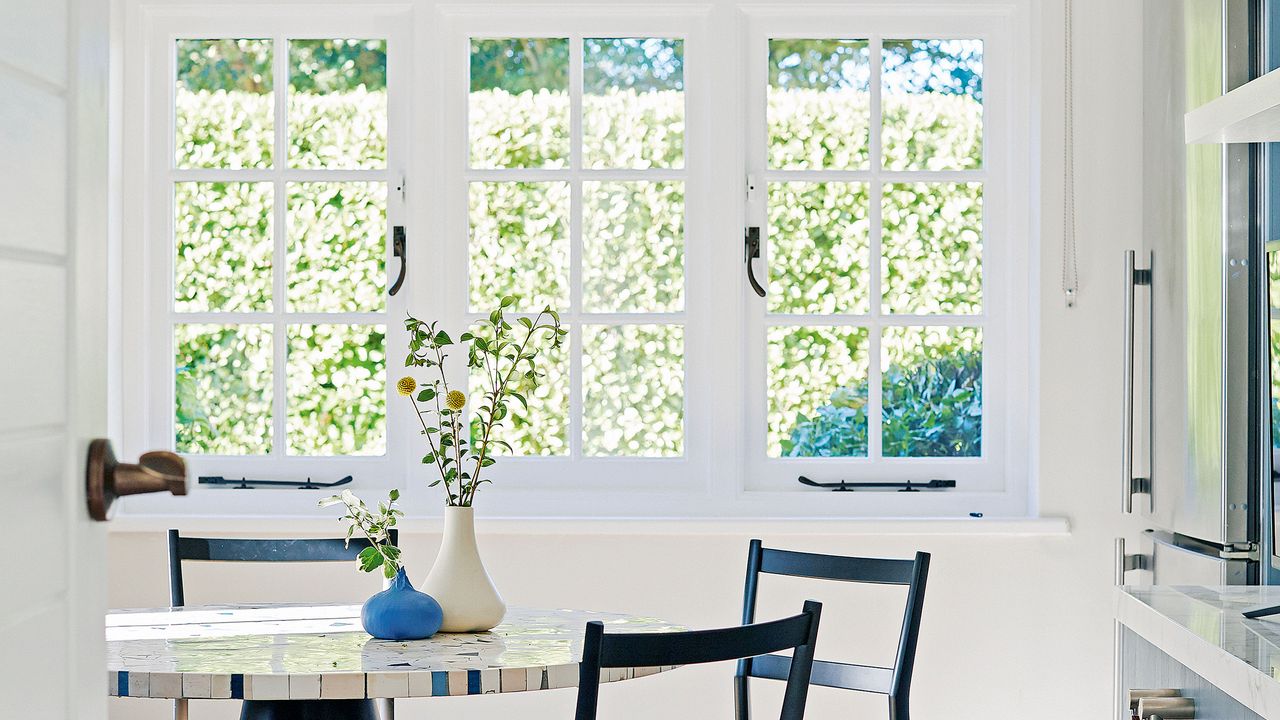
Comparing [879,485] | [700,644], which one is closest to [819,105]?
[879,485]

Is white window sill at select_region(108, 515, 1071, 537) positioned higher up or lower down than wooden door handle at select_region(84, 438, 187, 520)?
lower down

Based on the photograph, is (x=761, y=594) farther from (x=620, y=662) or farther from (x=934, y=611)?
(x=620, y=662)

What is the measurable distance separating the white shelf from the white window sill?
52.7 inches

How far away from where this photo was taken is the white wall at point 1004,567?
318 centimetres

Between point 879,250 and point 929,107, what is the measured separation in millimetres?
422

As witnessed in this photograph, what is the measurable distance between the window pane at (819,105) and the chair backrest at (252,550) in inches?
62.7

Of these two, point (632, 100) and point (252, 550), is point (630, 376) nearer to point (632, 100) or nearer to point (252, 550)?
point (632, 100)

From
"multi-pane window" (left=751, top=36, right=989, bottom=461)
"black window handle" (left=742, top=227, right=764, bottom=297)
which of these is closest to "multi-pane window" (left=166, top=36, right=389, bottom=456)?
"black window handle" (left=742, top=227, right=764, bottom=297)

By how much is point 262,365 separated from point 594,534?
1.07 metres

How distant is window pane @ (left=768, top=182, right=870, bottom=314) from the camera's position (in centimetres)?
335

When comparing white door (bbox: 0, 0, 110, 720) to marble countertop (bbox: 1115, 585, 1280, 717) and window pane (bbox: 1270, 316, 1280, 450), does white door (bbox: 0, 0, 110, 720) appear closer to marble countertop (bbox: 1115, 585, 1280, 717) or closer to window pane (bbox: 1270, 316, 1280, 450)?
marble countertop (bbox: 1115, 585, 1280, 717)

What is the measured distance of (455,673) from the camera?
179 cm

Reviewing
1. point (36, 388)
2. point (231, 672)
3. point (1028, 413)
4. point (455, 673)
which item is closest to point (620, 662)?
point (455, 673)

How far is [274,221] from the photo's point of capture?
3.38 metres
